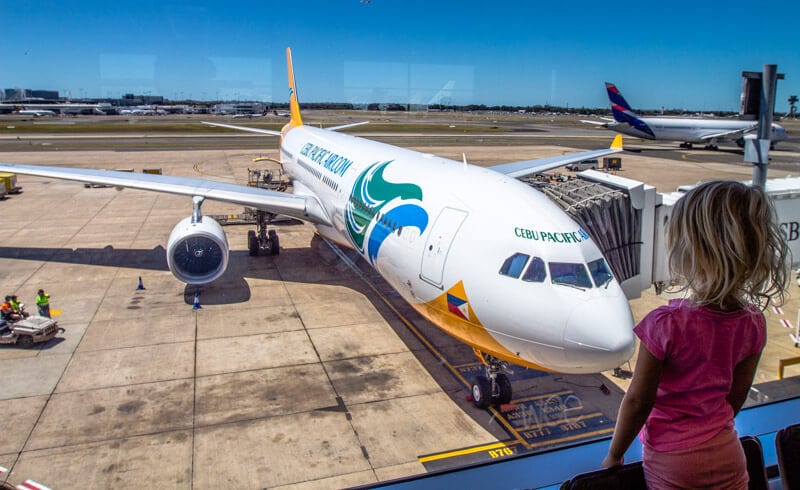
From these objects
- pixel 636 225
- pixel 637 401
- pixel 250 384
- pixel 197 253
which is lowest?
pixel 250 384

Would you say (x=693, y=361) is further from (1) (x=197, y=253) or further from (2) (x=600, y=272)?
(1) (x=197, y=253)

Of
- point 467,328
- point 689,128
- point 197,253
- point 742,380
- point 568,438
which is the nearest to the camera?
point 742,380

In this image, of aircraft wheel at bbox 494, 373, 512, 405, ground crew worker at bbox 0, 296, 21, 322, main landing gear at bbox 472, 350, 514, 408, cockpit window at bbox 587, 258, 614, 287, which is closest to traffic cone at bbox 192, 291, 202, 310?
ground crew worker at bbox 0, 296, 21, 322

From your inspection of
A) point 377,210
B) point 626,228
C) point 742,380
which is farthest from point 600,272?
point 742,380

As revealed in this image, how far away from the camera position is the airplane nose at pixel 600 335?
20.4 feet

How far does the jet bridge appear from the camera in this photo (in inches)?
360

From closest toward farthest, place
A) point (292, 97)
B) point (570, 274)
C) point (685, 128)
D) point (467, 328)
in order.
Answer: point (570, 274) < point (467, 328) < point (685, 128) < point (292, 97)

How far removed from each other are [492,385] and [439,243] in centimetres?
211

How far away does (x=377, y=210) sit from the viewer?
1045 cm

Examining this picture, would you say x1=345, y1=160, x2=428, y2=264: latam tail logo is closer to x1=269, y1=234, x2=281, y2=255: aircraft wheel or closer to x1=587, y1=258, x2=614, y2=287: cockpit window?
x1=587, y1=258, x2=614, y2=287: cockpit window

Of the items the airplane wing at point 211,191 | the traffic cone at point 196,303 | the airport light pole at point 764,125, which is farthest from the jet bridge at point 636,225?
the traffic cone at point 196,303

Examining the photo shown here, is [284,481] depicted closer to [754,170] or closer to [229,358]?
[229,358]

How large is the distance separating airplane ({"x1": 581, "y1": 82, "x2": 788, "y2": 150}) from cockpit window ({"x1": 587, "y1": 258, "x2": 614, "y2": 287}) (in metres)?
1.84

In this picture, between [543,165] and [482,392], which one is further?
[543,165]
